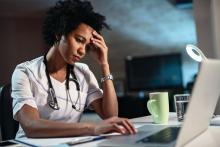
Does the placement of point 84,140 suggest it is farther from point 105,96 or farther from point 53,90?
point 105,96

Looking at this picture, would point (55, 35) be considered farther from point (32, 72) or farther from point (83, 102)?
point (83, 102)

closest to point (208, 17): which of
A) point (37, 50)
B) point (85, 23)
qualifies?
point (85, 23)

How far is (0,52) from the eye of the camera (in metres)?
3.99

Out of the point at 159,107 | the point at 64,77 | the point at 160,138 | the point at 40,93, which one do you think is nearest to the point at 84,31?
the point at 64,77

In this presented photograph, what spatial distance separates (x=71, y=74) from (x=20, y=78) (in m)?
0.30

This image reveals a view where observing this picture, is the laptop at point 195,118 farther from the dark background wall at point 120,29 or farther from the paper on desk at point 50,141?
the dark background wall at point 120,29

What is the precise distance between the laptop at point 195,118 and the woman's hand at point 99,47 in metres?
0.70

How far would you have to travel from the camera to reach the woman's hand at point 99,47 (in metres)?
1.51

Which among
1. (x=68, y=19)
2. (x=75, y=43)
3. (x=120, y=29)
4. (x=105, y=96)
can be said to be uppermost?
→ (x=120, y=29)

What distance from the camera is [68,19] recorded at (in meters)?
1.42

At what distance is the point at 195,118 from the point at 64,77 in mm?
833

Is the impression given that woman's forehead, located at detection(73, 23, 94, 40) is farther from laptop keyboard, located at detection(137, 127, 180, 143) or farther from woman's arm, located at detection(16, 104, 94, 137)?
laptop keyboard, located at detection(137, 127, 180, 143)

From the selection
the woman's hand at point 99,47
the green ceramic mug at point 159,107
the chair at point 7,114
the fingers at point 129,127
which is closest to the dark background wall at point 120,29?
the woman's hand at point 99,47

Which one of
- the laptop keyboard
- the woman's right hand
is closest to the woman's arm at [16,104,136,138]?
the woman's right hand
